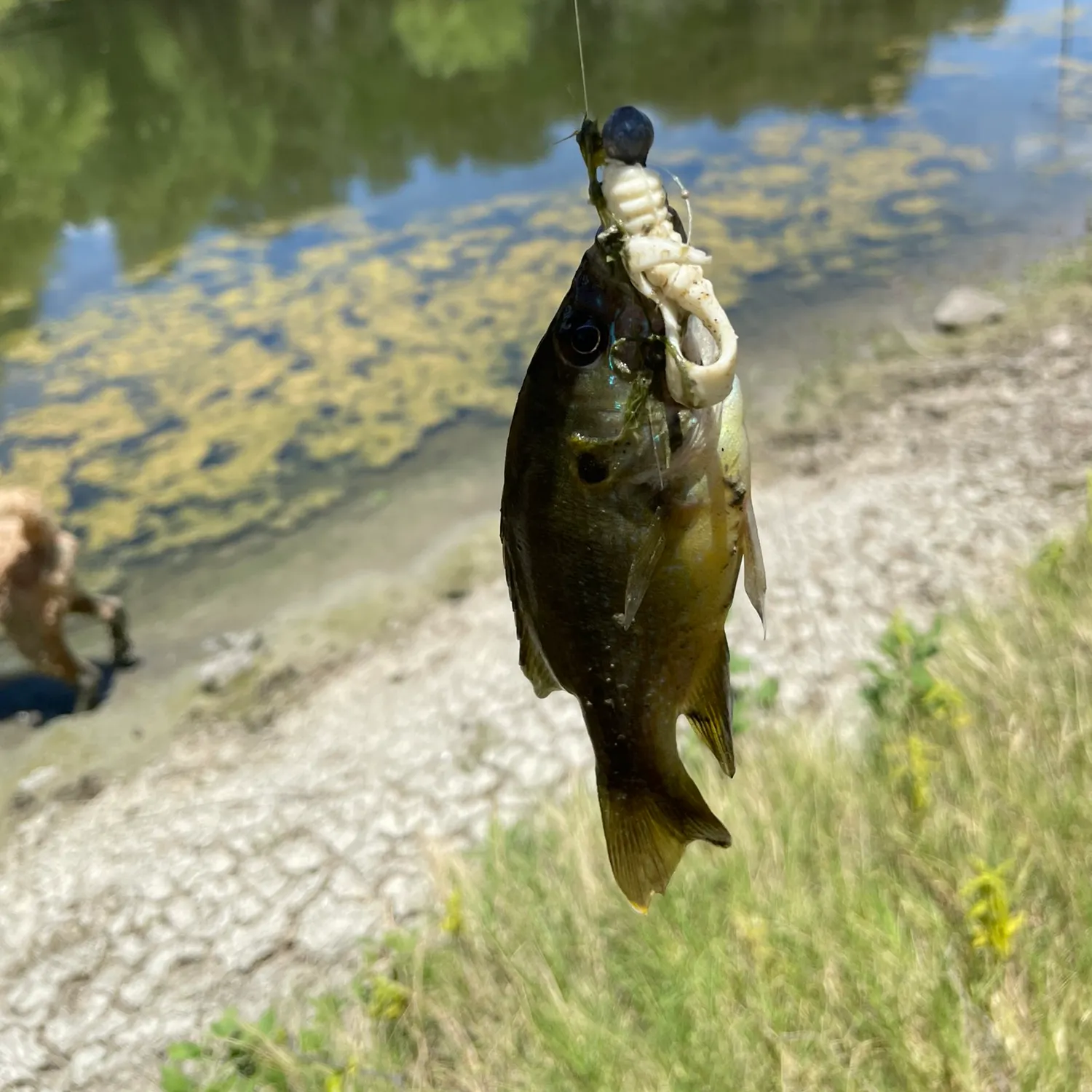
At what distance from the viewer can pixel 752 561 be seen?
1471 millimetres

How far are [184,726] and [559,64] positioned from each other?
17.8m

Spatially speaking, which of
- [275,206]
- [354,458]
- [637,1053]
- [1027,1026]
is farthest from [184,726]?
[275,206]

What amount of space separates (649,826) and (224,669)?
5268 millimetres

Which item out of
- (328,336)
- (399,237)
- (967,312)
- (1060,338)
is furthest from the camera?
(399,237)

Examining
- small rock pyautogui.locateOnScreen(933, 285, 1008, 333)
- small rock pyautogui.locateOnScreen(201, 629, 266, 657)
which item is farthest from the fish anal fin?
small rock pyautogui.locateOnScreen(933, 285, 1008, 333)

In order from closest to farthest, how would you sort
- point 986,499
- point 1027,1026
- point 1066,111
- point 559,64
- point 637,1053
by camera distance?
1. point 1027,1026
2. point 637,1053
3. point 986,499
4. point 1066,111
5. point 559,64

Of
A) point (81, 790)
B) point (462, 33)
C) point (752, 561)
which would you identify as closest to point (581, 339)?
A: point (752, 561)

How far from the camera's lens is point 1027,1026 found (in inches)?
81.1

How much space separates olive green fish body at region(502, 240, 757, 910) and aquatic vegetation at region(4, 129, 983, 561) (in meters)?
6.51

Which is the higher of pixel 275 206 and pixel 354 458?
pixel 275 206

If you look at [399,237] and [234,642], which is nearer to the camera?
[234,642]

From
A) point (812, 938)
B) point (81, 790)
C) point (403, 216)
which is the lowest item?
point (81, 790)

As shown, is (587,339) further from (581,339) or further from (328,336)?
(328,336)

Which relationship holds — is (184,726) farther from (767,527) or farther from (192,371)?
(192,371)
